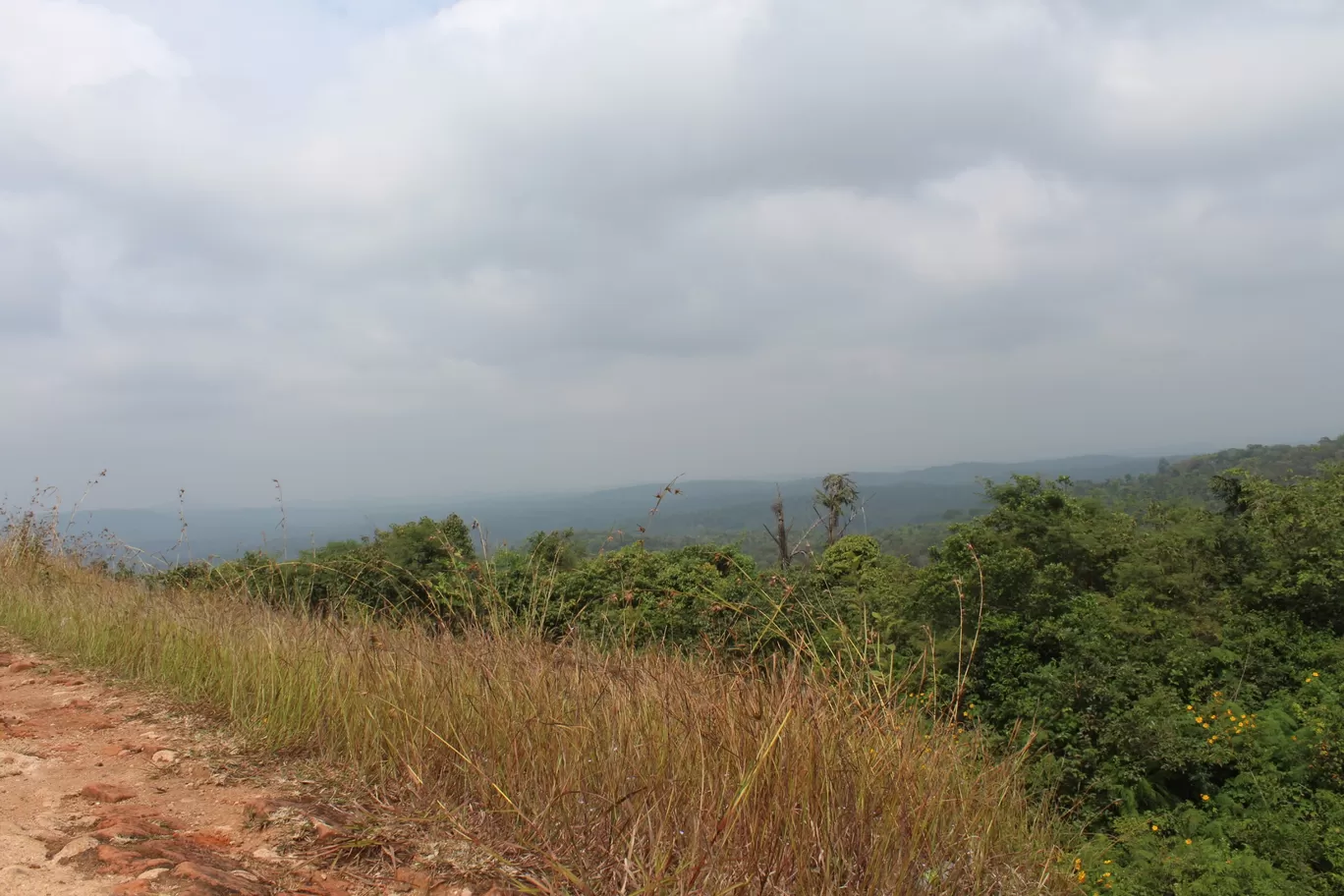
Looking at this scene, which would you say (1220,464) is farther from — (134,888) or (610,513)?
(134,888)

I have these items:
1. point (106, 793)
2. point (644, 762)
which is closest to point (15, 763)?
point (106, 793)

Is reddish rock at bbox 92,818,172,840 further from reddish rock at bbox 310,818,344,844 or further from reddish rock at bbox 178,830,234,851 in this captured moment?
reddish rock at bbox 310,818,344,844

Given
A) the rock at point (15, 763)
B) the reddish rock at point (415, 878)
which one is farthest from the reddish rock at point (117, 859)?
the rock at point (15, 763)

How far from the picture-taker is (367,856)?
2.61m

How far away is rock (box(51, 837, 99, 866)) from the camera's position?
244 cm

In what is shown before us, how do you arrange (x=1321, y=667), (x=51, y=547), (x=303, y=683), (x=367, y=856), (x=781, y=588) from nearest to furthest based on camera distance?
(x=367, y=856) → (x=303, y=683) → (x=1321, y=667) → (x=781, y=588) → (x=51, y=547)

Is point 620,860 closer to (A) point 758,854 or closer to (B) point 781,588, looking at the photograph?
(A) point 758,854

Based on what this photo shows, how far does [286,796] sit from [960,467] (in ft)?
571

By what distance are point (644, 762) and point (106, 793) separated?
2085 mm

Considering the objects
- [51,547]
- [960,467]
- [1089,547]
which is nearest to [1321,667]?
[1089,547]

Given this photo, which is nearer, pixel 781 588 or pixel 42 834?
pixel 42 834

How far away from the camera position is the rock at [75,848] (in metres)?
2.44

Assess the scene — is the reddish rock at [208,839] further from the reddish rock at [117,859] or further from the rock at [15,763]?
the rock at [15,763]

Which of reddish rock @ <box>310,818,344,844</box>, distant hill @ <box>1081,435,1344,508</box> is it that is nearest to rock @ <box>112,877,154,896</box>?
reddish rock @ <box>310,818,344,844</box>
